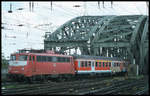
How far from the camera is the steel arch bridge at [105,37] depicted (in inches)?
2136

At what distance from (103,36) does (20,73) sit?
38385 millimetres

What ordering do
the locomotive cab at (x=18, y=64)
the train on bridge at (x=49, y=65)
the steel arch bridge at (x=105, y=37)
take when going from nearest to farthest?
1. the locomotive cab at (x=18, y=64)
2. the train on bridge at (x=49, y=65)
3. the steel arch bridge at (x=105, y=37)

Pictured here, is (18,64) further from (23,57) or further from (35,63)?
(35,63)

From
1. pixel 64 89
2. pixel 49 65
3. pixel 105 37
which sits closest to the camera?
pixel 64 89

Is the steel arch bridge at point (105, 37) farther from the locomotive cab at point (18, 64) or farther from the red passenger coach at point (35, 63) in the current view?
the locomotive cab at point (18, 64)

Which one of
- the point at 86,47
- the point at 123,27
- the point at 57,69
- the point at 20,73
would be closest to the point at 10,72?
the point at 20,73

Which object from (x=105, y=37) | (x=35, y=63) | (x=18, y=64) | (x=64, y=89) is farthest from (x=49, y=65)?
(x=105, y=37)

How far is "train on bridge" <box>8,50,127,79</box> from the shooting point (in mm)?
26531

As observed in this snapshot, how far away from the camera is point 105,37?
2463 inches

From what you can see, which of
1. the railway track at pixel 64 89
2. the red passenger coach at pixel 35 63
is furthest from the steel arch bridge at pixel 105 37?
the railway track at pixel 64 89

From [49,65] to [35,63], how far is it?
242cm

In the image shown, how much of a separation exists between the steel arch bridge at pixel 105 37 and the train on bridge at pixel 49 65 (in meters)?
13.8

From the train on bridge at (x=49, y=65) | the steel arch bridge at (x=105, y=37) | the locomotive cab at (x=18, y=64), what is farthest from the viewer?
the steel arch bridge at (x=105, y=37)

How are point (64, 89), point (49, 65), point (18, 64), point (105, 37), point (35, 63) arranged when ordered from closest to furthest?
point (64, 89) < point (18, 64) < point (35, 63) < point (49, 65) < point (105, 37)
